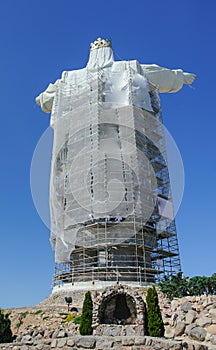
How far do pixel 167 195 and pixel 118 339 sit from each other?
22.7 metres

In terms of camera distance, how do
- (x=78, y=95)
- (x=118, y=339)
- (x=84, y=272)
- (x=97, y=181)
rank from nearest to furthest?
(x=118, y=339)
(x=84, y=272)
(x=97, y=181)
(x=78, y=95)

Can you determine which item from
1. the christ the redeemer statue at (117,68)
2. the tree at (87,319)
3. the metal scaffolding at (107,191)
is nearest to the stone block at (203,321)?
the tree at (87,319)

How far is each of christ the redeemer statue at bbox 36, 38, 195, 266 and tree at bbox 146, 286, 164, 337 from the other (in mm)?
11395

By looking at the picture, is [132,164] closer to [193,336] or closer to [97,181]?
[97,181]

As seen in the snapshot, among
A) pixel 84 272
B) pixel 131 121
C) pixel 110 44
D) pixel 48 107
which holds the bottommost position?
pixel 84 272

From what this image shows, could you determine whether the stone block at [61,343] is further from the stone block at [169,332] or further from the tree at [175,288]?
the tree at [175,288]

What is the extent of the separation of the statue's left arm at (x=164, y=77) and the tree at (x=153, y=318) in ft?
93.2

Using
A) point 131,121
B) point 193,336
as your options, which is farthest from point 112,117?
point 193,336

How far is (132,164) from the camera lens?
3025 centimetres

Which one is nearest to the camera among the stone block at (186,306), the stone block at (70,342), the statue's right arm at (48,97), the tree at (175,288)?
the stone block at (70,342)

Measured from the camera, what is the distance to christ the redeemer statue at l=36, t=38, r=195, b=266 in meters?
28.4

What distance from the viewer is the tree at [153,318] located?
1420cm

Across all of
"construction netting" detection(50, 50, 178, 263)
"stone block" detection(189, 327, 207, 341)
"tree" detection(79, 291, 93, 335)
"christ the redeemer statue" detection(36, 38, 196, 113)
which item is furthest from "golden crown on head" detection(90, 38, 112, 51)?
"stone block" detection(189, 327, 207, 341)

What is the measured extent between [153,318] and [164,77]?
30920 millimetres
